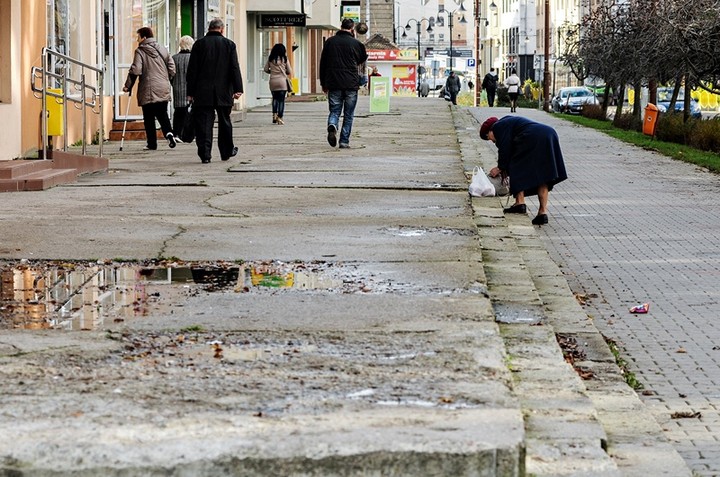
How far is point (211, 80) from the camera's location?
60.8ft

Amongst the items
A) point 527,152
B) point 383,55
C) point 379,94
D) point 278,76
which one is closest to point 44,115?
point 527,152

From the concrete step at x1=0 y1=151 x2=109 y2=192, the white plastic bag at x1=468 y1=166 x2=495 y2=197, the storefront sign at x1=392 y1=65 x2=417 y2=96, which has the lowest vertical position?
the white plastic bag at x1=468 y1=166 x2=495 y2=197

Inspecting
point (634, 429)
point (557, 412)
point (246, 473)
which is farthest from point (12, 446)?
point (634, 429)

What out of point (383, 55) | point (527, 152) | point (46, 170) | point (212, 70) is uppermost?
point (383, 55)

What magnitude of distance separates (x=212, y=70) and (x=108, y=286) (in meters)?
10.9

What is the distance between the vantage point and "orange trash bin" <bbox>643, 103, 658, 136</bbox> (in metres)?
34.8

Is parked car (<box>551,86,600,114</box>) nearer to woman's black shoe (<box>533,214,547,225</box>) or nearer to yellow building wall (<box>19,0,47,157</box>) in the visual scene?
yellow building wall (<box>19,0,47,157</box>)

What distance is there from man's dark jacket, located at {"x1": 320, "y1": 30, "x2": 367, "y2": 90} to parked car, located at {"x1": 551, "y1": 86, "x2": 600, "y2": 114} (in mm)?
46115

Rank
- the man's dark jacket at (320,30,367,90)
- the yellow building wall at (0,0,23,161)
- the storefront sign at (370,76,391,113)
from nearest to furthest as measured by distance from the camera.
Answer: the yellow building wall at (0,0,23,161)
the man's dark jacket at (320,30,367,90)
the storefront sign at (370,76,391,113)

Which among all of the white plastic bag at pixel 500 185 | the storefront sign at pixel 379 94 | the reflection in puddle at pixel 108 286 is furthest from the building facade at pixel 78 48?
the reflection in puddle at pixel 108 286

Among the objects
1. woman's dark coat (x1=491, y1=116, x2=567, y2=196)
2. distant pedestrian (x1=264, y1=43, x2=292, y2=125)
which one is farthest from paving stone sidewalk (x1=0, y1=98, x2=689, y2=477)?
distant pedestrian (x1=264, y1=43, x2=292, y2=125)

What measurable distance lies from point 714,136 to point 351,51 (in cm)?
974

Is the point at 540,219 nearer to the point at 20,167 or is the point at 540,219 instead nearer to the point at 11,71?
the point at 20,167

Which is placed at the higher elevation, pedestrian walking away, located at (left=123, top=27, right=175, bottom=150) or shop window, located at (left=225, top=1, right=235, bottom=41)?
shop window, located at (left=225, top=1, right=235, bottom=41)
